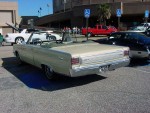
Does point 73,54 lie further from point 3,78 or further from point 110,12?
point 110,12

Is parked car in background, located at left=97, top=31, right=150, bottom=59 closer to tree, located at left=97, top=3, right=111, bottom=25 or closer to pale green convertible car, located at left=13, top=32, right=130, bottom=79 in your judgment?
pale green convertible car, located at left=13, top=32, right=130, bottom=79

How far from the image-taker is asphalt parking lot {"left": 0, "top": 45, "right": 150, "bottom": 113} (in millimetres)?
5828

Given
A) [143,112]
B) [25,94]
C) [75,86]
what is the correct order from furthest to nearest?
1. [75,86]
2. [25,94]
3. [143,112]

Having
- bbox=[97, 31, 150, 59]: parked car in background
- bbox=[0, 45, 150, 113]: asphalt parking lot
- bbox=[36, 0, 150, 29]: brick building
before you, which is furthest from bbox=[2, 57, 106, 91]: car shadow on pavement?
bbox=[36, 0, 150, 29]: brick building

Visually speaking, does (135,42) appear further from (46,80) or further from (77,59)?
(77,59)

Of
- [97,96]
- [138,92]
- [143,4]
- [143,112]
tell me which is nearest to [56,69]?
[97,96]

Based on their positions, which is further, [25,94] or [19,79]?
[19,79]

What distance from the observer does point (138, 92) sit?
267 inches

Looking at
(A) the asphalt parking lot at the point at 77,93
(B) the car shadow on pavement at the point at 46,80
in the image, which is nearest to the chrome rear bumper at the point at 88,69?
(A) the asphalt parking lot at the point at 77,93

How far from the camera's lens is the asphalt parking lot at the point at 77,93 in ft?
19.1

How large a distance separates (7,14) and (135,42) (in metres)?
52.6

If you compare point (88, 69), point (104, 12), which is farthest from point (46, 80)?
point (104, 12)

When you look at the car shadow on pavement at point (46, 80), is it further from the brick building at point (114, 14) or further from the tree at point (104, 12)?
the brick building at point (114, 14)

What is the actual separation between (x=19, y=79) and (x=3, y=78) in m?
0.58
